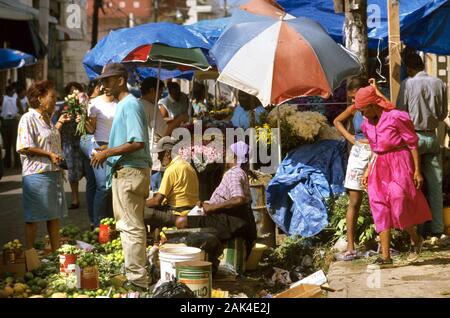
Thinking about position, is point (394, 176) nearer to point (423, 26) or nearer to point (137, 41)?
point (423, 26)

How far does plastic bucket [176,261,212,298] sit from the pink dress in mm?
1994

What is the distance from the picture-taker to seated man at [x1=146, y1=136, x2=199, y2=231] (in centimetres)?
916

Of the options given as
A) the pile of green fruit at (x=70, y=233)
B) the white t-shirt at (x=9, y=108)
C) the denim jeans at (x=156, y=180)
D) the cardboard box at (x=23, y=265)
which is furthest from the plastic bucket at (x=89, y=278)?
the white t-shirt at (x=9, y=108)

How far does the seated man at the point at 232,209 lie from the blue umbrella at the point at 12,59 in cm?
639

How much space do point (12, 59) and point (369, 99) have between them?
7999mm

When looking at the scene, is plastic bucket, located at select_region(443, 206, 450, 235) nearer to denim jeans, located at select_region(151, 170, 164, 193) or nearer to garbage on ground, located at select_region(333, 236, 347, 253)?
garbage on ground, located at select_region(333, 236, 347, 253)

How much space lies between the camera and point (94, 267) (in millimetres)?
7539

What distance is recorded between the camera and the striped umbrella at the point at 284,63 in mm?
9172

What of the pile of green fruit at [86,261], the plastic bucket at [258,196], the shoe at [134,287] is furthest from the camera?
the plastic bucket at [258,196]

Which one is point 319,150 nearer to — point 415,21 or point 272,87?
point 272,87

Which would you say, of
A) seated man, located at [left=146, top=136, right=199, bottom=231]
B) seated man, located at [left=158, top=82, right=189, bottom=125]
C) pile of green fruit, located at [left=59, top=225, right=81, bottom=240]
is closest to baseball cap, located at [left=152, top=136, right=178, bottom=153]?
seated man, located at [left=146, top=136, right=199, bottom=231]

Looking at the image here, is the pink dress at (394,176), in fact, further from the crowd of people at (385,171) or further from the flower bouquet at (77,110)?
the flower bouquet at (77,110)

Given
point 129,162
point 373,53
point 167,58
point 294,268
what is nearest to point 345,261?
point 294,268

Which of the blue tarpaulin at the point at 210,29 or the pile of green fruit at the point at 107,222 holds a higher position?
the blue tarpaulin at the point at 210,29
